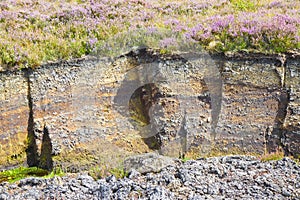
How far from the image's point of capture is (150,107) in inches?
452

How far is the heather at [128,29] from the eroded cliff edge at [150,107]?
0.49 m

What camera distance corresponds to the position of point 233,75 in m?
11.3

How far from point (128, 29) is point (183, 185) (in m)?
6.54

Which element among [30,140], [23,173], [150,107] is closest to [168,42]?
[150,107]

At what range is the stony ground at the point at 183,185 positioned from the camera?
8.13 meters

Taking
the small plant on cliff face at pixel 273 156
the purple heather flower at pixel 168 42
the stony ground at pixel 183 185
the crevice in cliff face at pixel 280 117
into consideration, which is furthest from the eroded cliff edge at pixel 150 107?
the stony ground at pixel 183 185

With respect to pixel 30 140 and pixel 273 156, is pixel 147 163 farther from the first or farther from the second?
pixel 30 140

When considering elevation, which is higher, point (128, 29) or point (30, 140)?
point (128, 29)

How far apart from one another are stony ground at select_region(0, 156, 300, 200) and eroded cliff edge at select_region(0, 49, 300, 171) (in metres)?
2.13

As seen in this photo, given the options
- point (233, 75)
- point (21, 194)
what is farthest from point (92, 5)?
point (21, 194)

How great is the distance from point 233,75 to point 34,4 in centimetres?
936

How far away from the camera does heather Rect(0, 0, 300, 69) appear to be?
11.5 meters

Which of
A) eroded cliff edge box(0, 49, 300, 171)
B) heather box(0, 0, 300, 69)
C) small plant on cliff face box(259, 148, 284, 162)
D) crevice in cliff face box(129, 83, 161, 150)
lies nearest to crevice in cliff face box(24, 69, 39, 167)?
eroded cliff edge box(0, 49, 300, 171)

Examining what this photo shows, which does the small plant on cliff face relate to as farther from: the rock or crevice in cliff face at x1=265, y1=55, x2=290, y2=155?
the rock
